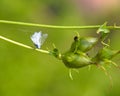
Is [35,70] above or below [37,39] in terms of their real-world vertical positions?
below

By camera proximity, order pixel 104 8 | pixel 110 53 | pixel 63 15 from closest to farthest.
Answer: pixel 110 53
pixel 63 15
pixel 104 8

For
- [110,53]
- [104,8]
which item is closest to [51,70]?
[110,53]

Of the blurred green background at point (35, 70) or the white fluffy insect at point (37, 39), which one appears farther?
the blurred green background at point (35, 70)

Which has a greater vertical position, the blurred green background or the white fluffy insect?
the white fluffy insect

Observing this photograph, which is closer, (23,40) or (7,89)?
(7,89)

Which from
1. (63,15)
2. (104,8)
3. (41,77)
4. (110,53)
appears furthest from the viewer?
(104,8)

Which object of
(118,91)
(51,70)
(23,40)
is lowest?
(118,91)

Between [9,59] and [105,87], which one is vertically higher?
[9,59]

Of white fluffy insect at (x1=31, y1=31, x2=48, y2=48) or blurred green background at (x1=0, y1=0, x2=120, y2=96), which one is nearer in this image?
white fluffy insect at (x1=31, y1=31, x2=48, y2=48)

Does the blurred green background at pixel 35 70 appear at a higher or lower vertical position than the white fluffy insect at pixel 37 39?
lower

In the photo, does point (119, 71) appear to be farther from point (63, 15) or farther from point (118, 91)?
point (63, 15)

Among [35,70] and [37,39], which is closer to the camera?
[37,39]
